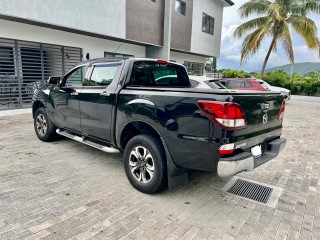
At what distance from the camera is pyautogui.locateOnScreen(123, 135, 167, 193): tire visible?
307cm

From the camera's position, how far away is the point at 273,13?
1602 centimetres

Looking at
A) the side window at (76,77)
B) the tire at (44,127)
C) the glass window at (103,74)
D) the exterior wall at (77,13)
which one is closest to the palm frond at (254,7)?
the exterior wall at (77,13)

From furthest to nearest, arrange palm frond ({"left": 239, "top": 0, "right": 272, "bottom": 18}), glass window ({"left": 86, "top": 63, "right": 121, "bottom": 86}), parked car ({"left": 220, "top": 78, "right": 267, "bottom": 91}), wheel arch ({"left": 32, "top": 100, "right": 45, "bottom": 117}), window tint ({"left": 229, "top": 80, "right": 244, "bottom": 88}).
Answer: palm frond ({"left": 239, "top": 0, "right": 272, "bottom": 18}) < window tint ({"left": 229, "top": 80, "right": 244, "bottom": 88}) < parked car ({"left": 220, "top": 78, "right": 267, "bottom": 91}) < wheel arch ({"left": 32, "top": 100, "right": 45, "bottom": 117}) < glass window ({"left": 86, "top": 63, "right": 121, "bottom": 86})

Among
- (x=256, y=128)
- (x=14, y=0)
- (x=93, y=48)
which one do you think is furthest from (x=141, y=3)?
(x=256, y=128)

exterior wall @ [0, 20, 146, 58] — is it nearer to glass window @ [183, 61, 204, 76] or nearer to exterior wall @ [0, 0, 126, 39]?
exterior wall @ [0, 0, 126, 39]

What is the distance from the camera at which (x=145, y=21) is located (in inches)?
491

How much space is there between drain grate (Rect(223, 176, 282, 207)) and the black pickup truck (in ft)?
1.93

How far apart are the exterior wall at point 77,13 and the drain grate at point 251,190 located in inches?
314

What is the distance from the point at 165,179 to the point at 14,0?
7533 millimetres

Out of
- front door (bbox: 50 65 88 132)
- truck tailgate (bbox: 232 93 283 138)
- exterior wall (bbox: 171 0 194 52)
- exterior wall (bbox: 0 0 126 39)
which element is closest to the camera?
truck tailgate (bbox: 232 93 283 138)

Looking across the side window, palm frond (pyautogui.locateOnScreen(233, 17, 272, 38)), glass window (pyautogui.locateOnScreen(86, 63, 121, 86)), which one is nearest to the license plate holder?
glass window (pyautogui.locateOnScreen(86, 63, 121, 86))

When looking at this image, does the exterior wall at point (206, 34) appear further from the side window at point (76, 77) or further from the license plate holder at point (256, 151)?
the license plate holder at point (256, 151)

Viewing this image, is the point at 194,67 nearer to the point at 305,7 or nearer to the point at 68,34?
the point at 305,7

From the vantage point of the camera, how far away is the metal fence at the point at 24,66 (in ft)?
29.1
